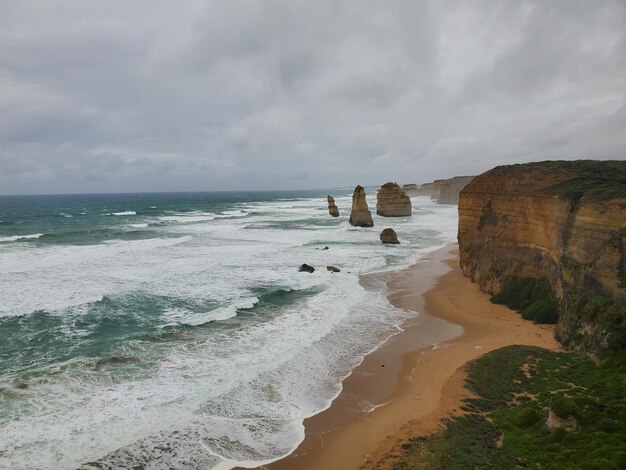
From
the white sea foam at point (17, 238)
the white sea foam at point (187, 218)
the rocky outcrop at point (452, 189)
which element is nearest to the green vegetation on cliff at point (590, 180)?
the white sea foam at point (17, 238)

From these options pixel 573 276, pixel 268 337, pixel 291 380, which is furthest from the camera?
pixel 268 337

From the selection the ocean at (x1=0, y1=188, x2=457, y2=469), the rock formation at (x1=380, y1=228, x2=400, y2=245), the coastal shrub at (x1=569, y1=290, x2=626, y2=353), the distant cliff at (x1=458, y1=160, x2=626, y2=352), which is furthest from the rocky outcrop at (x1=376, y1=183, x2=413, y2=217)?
the coastal shrub at (x1=569, y1=290, x2=626, y2=353)

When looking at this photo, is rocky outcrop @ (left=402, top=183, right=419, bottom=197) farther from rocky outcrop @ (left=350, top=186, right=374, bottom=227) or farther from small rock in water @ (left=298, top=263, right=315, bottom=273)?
small rock in water @ (left=298, top=263, right=315, bottom=273)

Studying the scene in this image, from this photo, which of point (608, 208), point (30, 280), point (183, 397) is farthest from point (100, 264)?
point (608, 208)

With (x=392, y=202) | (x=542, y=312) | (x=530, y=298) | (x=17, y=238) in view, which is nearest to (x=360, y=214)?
(x=392, y=202)

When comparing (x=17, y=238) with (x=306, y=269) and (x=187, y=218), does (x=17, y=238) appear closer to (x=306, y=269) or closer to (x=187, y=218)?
(x=187, y=218)

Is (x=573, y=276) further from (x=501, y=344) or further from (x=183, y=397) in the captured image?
(x=183, y=397)
